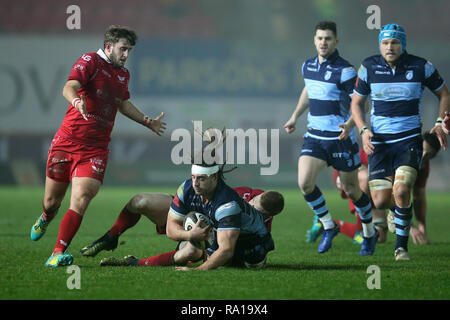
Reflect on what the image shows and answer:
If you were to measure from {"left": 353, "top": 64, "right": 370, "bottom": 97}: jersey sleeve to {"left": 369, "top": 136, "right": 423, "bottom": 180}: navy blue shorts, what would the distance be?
564mm

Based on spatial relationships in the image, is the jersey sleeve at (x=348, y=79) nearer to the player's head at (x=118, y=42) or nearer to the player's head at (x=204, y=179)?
the player's head at (x=118, y=42)

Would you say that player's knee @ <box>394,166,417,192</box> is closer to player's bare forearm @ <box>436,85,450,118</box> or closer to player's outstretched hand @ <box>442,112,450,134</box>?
player's outstretched hand @ <box>442,112,450,134</box>

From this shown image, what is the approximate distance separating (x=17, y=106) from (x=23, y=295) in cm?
2196

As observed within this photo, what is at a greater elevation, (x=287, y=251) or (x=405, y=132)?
(x=405, y=132)

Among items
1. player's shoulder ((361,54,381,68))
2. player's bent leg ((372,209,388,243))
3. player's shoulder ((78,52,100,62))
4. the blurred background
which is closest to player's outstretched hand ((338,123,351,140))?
player's shoulder ((361,54,381,68))

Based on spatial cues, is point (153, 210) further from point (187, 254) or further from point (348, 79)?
point (348, 79)

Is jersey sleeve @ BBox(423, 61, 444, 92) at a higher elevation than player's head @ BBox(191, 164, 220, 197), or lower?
higher

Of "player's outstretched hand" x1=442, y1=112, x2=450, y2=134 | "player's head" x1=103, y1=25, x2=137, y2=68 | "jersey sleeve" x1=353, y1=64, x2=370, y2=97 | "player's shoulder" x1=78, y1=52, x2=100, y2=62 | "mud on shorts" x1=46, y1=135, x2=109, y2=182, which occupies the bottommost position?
"mud on shorts" x1=46, y1=135, x2=109, y2=182

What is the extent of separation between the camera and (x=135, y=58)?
25.6 m

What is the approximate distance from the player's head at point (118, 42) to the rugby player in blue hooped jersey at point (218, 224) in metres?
1.47

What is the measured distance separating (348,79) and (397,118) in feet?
3.09

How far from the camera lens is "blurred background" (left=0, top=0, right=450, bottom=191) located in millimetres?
25031
